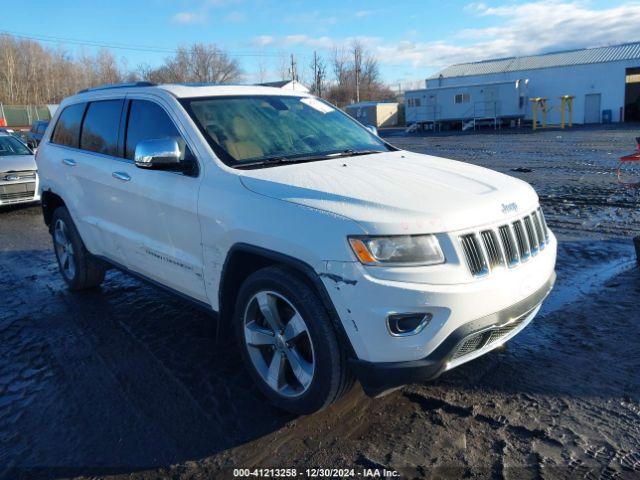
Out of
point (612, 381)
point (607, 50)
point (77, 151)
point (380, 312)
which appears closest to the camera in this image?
point (380, 312)

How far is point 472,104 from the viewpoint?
41.4 m

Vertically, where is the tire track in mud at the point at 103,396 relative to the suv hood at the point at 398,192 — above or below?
below

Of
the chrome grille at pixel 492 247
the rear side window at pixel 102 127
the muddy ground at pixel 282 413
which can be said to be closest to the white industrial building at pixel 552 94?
the muddy ground at pixel 282 413

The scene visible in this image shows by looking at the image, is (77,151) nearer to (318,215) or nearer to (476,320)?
(318,215)

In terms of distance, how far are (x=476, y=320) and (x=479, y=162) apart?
1455 centimetres

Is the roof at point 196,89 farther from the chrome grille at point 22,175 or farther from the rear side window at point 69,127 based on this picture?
the chrome grille at point 22,175

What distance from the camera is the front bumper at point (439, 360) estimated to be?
8.62ft

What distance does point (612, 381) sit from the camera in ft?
11.0

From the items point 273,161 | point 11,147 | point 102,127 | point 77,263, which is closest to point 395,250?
point 273,161

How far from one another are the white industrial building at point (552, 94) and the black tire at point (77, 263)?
39289 millimetres

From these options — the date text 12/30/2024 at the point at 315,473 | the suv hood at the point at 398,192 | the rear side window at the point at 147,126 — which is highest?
the rear side window at the point at 147,126

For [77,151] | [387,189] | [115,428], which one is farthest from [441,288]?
[77,151]

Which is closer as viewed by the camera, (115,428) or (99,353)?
(115,428)

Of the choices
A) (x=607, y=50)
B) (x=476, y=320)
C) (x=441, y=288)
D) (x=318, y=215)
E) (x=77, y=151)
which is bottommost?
(x=476, y=320)
